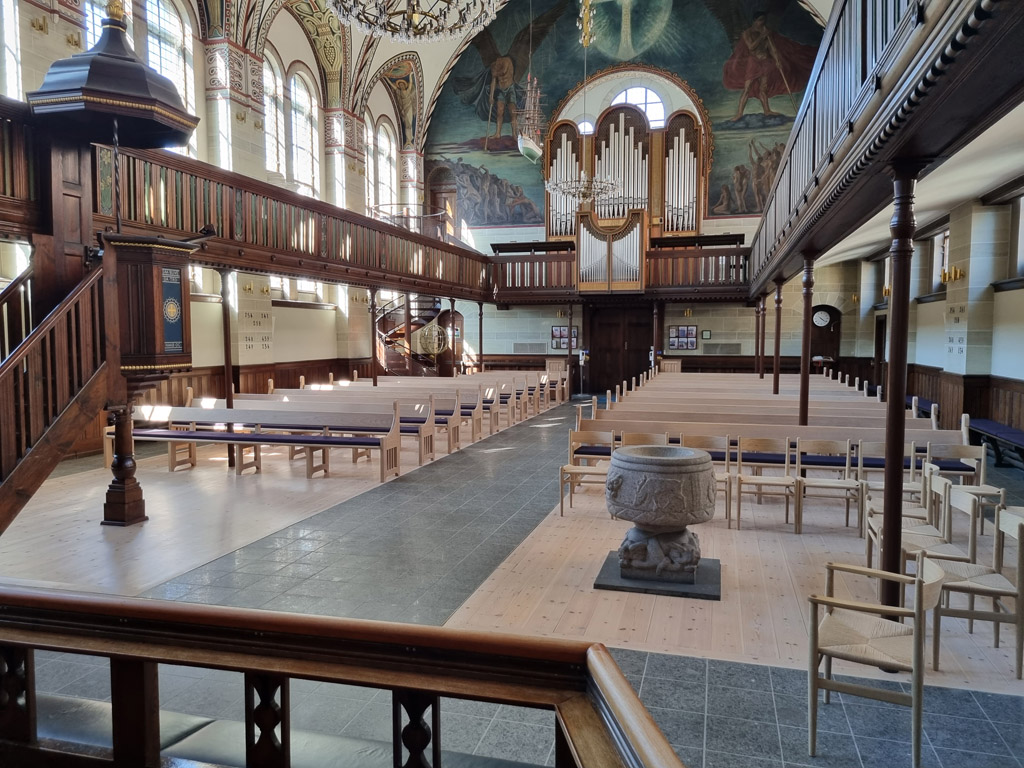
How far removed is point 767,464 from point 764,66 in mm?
16612

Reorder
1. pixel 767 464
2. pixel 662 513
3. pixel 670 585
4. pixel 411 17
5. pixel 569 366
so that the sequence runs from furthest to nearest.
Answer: pixel 569 366 → pixel 411 17 → pixel 767 464 → pixel 670 585 → pixel 662 513

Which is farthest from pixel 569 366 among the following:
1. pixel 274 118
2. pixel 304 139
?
pixel 274 118

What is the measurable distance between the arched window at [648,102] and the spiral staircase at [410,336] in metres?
8.59

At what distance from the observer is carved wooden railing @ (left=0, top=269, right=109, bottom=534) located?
4.53 m

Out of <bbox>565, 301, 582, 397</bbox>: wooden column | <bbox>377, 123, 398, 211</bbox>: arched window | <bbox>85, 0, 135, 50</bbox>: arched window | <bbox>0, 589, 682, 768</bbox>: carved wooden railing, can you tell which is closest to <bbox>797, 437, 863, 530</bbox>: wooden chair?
<bbox>0, 589, 682, 768</bbox>: carved wooden railing

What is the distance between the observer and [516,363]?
22312 mm

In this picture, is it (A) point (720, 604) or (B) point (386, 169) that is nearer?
(A) point (720, 604)

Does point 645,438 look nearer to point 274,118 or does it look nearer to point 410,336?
point 274,118

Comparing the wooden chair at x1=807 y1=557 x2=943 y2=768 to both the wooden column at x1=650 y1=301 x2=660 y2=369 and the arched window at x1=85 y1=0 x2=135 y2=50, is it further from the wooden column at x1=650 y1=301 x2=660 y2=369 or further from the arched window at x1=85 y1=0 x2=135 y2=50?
the wooden column at x1=650 y1=301 x2=660 y2=369

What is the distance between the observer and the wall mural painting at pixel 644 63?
64.4 ft

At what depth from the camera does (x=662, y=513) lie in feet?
16.0

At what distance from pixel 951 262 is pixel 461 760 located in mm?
12642

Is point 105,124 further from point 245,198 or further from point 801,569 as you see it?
point 801,569

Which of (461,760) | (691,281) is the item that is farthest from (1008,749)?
(691,281)
